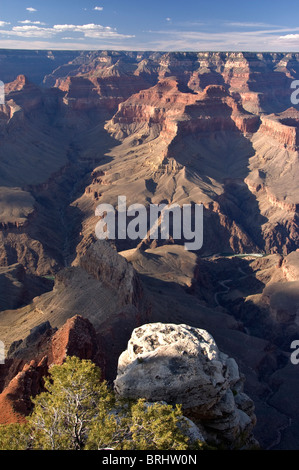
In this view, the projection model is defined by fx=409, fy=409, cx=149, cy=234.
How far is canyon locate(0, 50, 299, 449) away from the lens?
53.1 meters

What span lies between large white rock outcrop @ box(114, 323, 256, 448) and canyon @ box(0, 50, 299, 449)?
9786 millimetres

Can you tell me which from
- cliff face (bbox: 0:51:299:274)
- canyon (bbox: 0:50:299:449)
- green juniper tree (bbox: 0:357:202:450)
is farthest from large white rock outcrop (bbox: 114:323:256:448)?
cliff face (bbox: 0:51:299:274)

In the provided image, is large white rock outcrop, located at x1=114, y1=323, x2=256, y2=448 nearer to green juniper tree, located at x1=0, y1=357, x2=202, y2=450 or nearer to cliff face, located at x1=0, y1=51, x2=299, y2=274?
green juniper tree, located at x1=0, y1=357, x2=202, y2=450

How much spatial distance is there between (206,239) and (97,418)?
355 feet

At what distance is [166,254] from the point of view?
101 metres

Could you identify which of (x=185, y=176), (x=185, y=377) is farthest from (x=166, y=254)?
(x=185, y=377)

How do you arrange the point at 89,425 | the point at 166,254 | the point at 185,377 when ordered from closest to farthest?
the point at 89,425
the point at 185,377
the point at 166,254

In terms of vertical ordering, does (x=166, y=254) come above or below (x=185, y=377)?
below

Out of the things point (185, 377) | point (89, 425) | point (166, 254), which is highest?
point (89, 425)

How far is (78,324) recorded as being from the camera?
41594 mm

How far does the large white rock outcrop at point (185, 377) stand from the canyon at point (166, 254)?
9786 mm

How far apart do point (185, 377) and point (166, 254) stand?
239 feet

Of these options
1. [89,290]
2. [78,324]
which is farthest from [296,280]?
[78,324]

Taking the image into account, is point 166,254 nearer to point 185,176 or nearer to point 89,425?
point 185,176
